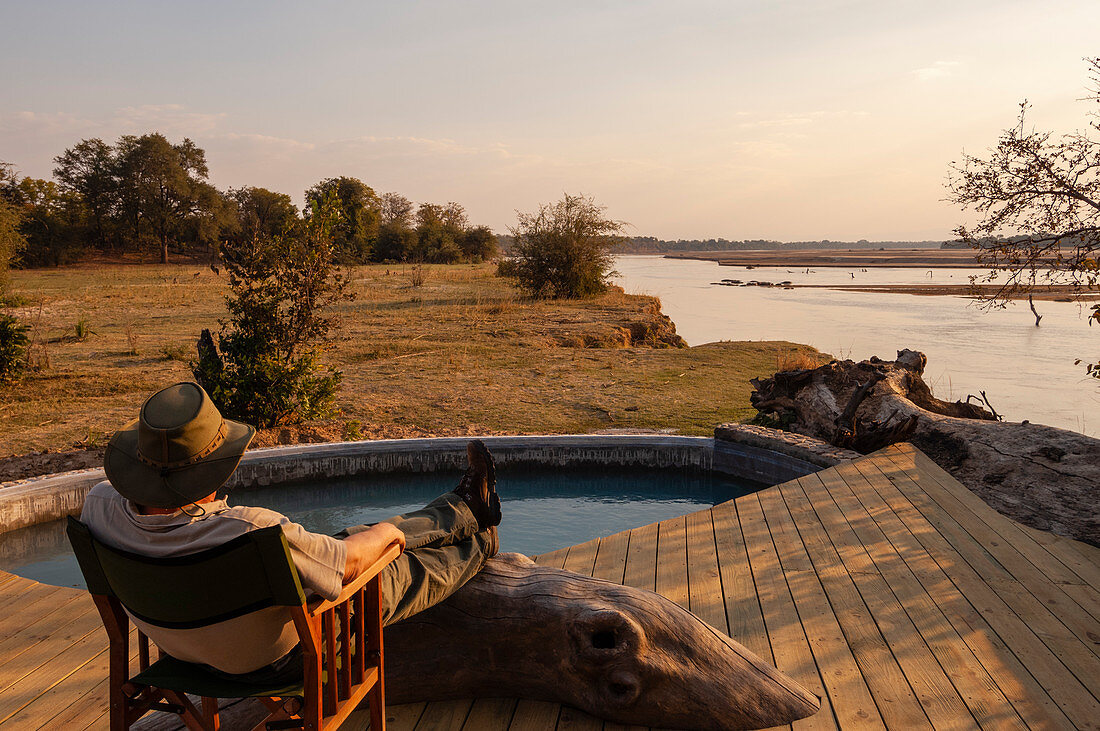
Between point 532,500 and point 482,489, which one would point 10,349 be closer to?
point 532,500

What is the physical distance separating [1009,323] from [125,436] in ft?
95.9

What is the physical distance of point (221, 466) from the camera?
180cm

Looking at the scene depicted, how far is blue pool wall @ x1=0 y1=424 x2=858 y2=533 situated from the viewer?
621 cm

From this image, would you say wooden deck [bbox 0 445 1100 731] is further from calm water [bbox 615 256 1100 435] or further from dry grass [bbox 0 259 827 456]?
calm water [bbox 615 256 1100 435]

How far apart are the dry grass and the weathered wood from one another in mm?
5102

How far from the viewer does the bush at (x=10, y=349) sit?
30.2ft

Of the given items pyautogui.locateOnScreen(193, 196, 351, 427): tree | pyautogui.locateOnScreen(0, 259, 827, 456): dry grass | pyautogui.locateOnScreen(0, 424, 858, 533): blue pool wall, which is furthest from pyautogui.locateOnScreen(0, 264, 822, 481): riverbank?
pyautogui.locateOnScreen(0, 424, 858, 533): blue pool wall

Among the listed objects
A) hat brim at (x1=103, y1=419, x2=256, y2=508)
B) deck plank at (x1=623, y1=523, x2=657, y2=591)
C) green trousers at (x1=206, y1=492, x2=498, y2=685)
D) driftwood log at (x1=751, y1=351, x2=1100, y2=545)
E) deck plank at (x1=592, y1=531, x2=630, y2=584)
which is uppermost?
hat brim at (x1=103, y1=419, x2=256, y2=508)

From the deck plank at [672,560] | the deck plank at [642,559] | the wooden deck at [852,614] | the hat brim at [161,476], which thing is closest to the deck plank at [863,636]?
the wooden deck at [852,614]

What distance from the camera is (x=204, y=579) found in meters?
1.67

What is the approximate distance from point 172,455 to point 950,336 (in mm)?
22970

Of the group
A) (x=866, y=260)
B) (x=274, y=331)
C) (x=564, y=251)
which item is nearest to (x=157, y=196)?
(x=564, y=251)

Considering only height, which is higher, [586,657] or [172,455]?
[172,455]

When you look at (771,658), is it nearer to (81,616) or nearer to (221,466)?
(221,466)
